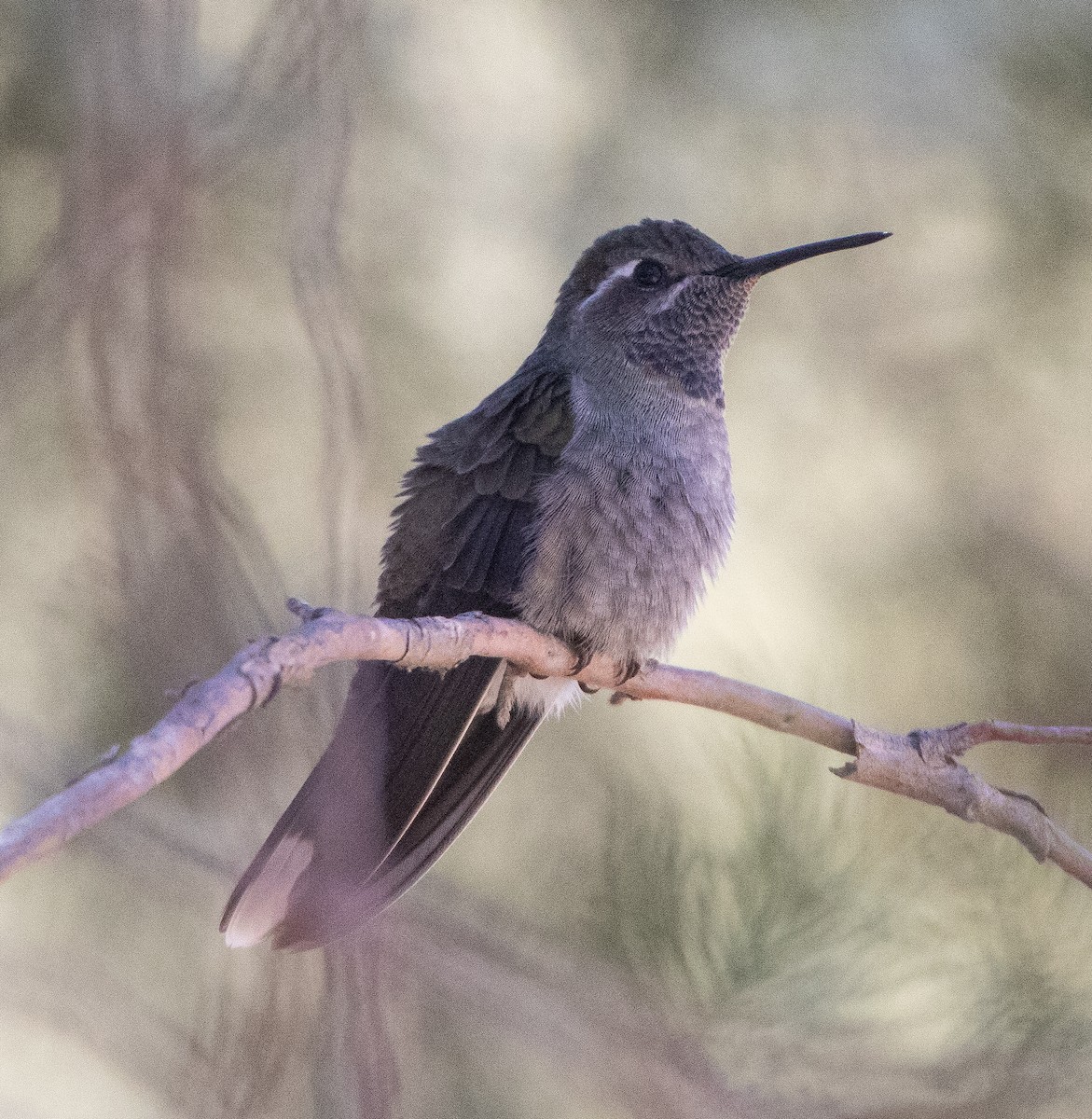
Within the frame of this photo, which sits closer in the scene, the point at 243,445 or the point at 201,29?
the point at 243,445

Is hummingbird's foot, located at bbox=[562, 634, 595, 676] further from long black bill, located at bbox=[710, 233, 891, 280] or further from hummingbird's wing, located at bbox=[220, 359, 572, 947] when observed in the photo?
long black bill, located at bbox=[710, 233, 891, 280]

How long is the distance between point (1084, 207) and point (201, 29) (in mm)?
2087

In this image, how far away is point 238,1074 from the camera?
1705mm

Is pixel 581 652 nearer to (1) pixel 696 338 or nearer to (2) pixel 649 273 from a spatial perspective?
(1) pixel 696 338

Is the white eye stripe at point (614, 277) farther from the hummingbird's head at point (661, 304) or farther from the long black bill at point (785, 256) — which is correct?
the long black bill at point (785, 256)

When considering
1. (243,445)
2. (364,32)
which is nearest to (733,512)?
(243,445)

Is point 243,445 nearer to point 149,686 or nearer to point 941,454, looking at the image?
point 149,686

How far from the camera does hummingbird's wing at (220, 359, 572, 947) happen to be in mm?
2090

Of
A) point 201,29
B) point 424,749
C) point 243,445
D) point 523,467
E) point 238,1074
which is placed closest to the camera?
point 238,1074

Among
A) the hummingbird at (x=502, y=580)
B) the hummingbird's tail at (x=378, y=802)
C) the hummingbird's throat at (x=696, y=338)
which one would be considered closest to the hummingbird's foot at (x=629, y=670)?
the hummingbird at (x=502, y=580)

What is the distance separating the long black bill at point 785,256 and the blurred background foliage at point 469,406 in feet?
1.55

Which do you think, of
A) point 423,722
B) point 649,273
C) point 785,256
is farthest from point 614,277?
point 423,722

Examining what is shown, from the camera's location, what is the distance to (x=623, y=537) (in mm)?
2375

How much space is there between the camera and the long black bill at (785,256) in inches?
101
